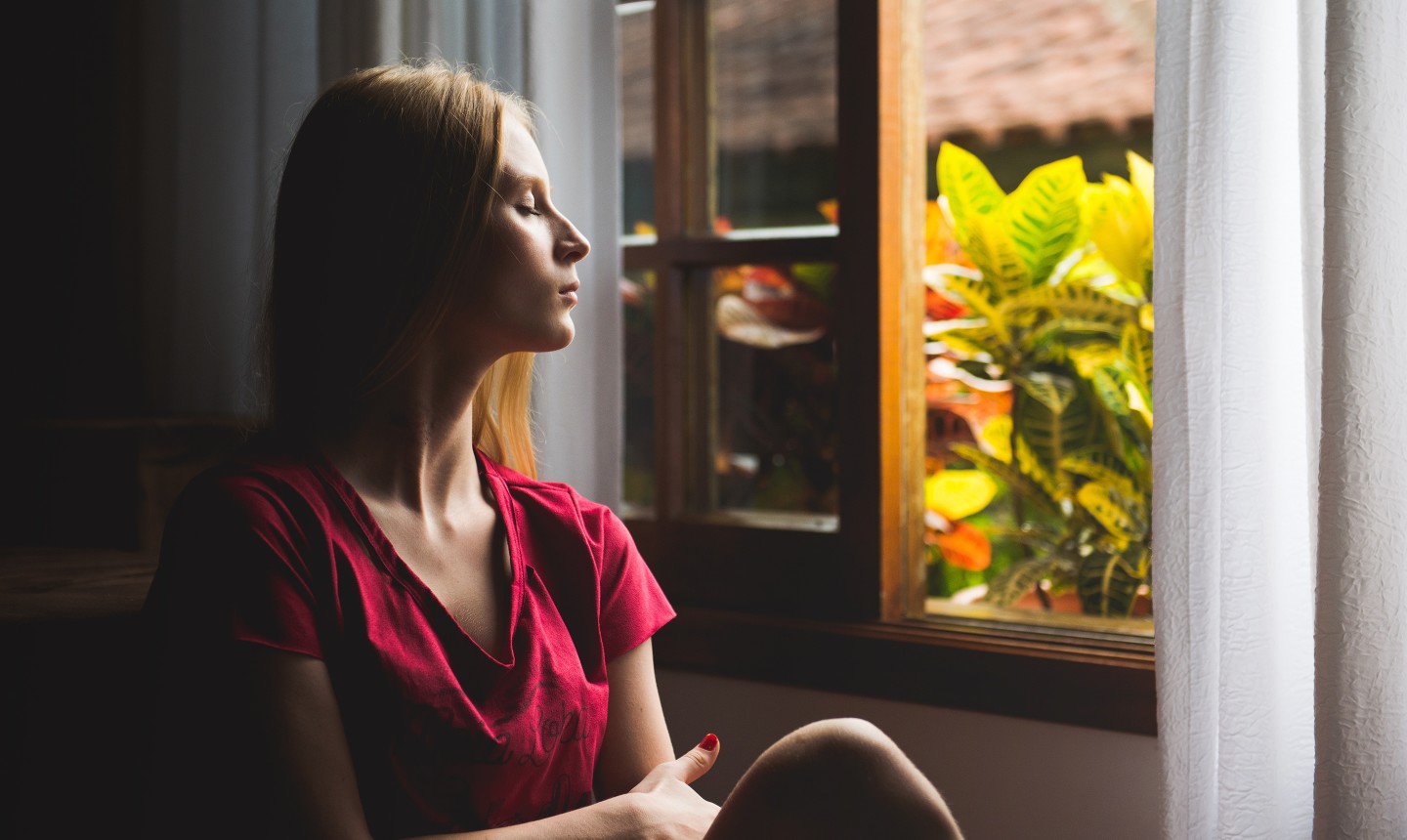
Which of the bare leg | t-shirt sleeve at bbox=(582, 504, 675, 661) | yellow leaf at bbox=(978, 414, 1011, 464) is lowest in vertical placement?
the bare leg

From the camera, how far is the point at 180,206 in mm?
1853

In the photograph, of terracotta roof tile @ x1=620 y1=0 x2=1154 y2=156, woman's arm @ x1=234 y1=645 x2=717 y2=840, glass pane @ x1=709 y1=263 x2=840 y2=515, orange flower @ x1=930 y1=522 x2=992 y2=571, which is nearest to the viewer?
woman's arm @ x1=234 y1=645 x2=717 y2=840

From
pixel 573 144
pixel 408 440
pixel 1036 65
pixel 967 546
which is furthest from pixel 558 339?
pixel 1036 65

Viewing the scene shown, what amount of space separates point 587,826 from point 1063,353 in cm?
150

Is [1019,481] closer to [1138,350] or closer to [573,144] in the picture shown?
[1138,350]

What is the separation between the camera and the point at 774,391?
1.85 meters

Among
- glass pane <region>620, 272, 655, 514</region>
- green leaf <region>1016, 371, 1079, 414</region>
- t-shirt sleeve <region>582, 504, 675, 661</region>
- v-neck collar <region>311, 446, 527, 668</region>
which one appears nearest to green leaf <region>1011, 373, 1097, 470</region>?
green leaf <region>1016, 371, 1079, 414</region>

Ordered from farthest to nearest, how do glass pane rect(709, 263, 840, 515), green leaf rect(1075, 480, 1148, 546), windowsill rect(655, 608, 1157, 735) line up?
green leaf rect(1075, 480, 1148, 546), glass pane rect(709, 263, 840, 515), windowsill rect(655, 608, 1157, 735)

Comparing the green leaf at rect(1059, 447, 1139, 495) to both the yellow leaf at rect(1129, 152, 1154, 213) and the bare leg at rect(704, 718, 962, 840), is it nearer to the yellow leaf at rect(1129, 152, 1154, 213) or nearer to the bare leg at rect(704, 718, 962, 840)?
the yellow leaf at rect(1129, 152, 1154, 213)

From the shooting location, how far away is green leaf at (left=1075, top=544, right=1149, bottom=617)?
1963 mm

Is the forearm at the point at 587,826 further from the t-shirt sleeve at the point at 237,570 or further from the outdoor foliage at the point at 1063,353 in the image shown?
the outdoor foliage at the point at 1063,353

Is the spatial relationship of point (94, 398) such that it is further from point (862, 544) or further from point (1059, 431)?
point (1059, 431)

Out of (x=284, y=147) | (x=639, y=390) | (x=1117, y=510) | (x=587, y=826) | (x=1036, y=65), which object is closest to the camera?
(x=587, y=826)

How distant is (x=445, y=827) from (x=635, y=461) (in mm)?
974
